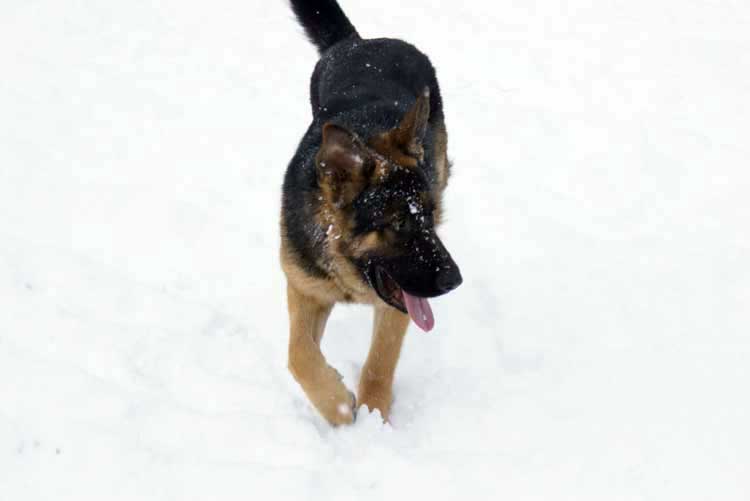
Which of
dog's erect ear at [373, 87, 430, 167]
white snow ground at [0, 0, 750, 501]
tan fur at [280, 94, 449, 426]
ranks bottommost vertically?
white snow ground at [0, 0, 750, 501]

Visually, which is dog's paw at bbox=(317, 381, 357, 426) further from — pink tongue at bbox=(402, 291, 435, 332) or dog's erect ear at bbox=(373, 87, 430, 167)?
dog's erect ear at bbox=(373, 87, 430, 167)

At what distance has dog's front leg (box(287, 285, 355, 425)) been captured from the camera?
12.7 feet

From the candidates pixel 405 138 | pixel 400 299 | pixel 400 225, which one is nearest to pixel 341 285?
pixel 400 299

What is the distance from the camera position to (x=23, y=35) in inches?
310

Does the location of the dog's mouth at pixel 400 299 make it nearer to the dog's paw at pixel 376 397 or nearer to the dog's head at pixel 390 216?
the dog's head at pixel 390 216

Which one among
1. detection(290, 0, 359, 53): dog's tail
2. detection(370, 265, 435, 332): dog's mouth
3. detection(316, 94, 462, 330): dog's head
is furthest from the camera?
detection(290, 0, 359, 53): dog's tail

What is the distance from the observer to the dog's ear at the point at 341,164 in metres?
3.29

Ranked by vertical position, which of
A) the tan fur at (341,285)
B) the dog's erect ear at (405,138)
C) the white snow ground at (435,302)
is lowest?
the white snow ground at (435,302)

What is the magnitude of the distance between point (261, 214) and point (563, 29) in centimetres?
467

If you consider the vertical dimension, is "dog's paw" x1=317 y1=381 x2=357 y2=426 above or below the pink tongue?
below

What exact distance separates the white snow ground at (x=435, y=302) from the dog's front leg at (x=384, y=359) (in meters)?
0.19

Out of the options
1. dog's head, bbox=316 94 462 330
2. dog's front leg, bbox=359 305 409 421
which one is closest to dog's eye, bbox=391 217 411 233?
dog's head, bbox=316 94 462 330

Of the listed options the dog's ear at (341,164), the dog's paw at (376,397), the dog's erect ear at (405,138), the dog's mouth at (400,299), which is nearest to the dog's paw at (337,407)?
the dog's paw at (376,397)

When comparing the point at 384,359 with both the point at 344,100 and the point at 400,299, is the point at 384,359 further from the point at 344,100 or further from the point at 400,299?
the point at 344,100
